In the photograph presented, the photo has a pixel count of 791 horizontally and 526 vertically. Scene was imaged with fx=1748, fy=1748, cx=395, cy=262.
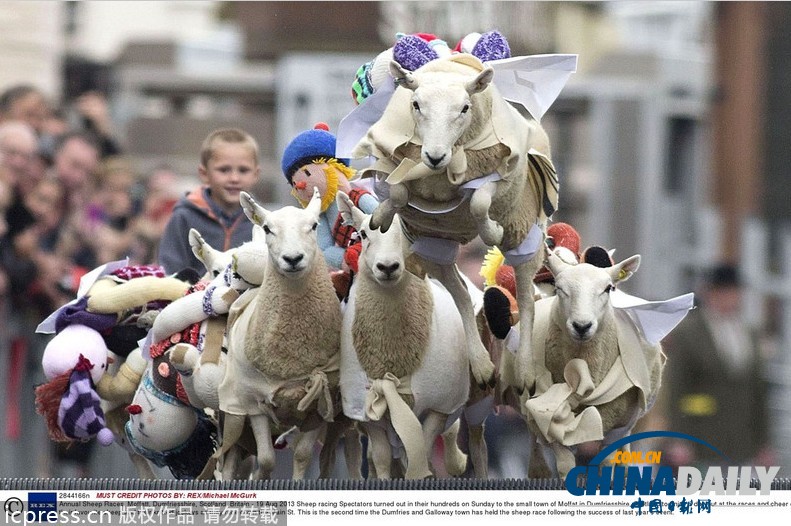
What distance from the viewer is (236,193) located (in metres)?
7.09

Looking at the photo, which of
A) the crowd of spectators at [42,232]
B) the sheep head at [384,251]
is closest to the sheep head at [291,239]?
the sheep head at [384,251]

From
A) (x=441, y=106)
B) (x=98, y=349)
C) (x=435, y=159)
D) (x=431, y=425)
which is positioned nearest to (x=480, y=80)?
(x=441, y=106)

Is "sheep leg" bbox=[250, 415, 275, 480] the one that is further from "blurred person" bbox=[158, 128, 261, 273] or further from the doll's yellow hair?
"blurred person" bbox=[158, 128, 261, 273]

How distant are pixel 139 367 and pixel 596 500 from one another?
1.86 m

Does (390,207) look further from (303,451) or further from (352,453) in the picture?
(352,453)

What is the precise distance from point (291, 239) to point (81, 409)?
119cm

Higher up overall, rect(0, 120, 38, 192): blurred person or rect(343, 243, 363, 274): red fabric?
rect(343, 243, 363, 274): red fabric

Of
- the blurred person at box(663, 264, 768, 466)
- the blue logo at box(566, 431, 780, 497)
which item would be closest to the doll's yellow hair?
the blue logo at box(566, 431, 780, 497)

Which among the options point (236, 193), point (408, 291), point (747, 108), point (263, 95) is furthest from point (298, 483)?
point (747, 108)

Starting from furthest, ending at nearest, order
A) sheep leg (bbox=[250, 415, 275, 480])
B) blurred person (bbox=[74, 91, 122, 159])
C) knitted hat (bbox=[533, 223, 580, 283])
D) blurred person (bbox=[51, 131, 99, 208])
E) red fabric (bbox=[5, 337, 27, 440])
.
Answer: blurred person (bbox=[74, 91, 122, 159]) < blurred person (bbox=[51, 131, 99, 208]) < red fabric (bbox=[5, 337, 27, 440]) < knitted hat (bbox=[533, 223, 580, 283]) < sheep leg (bbox=[250, 415, 275, 480])

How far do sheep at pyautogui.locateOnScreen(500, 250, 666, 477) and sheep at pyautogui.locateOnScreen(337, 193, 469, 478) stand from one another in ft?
0.87

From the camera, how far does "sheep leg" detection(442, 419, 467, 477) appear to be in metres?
6.29

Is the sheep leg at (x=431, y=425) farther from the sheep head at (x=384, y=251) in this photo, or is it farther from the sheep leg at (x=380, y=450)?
the sheep head at (x=384, y=251)

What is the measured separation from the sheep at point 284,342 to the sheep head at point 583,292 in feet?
2.42
